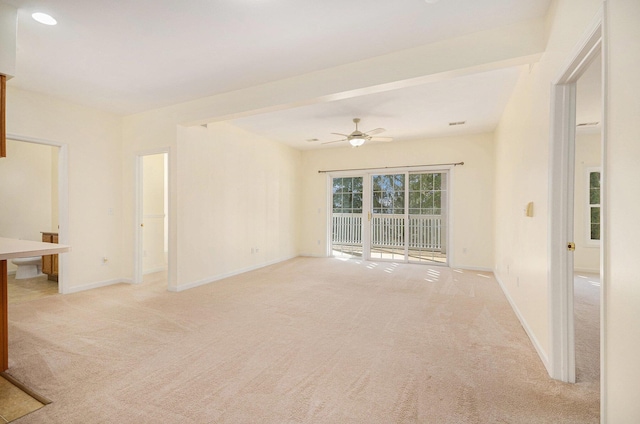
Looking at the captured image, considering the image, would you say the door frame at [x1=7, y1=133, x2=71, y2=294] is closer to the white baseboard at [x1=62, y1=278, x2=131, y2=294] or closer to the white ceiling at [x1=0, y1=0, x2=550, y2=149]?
the white baseboard at [x1=62, y1=278, x2=131, y2=294]

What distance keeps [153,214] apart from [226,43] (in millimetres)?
4024

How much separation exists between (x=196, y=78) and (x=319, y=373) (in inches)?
127

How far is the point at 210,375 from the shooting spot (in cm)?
203

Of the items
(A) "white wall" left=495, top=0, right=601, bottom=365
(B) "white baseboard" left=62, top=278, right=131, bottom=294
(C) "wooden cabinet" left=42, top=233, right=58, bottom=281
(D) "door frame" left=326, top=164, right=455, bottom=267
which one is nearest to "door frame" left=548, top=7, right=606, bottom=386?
(A) "white wall" left=495, top=0, right=601, bottom=365

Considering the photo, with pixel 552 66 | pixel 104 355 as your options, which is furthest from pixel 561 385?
pixel 104 355

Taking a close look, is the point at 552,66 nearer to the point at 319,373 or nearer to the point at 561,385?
the point at 561,385

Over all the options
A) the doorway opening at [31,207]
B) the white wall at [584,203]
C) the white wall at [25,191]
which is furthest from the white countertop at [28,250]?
the white wall at [584,203]

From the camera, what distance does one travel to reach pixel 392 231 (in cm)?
661

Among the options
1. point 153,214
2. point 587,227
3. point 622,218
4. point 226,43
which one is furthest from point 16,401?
point 587,227

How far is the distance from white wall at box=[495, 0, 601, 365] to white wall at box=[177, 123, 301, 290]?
13.7 feet

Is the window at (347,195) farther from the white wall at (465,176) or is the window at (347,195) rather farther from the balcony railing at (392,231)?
the white wall at (465,176)

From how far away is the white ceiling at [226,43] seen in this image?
2158 mm

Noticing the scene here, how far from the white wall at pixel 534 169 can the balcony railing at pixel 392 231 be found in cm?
242

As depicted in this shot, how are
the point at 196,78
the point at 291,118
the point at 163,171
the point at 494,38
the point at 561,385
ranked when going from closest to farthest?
the point at 561,385 < the point at 494,38 < the point at 196,78 < the point at 291,118 < the point at 163,171
